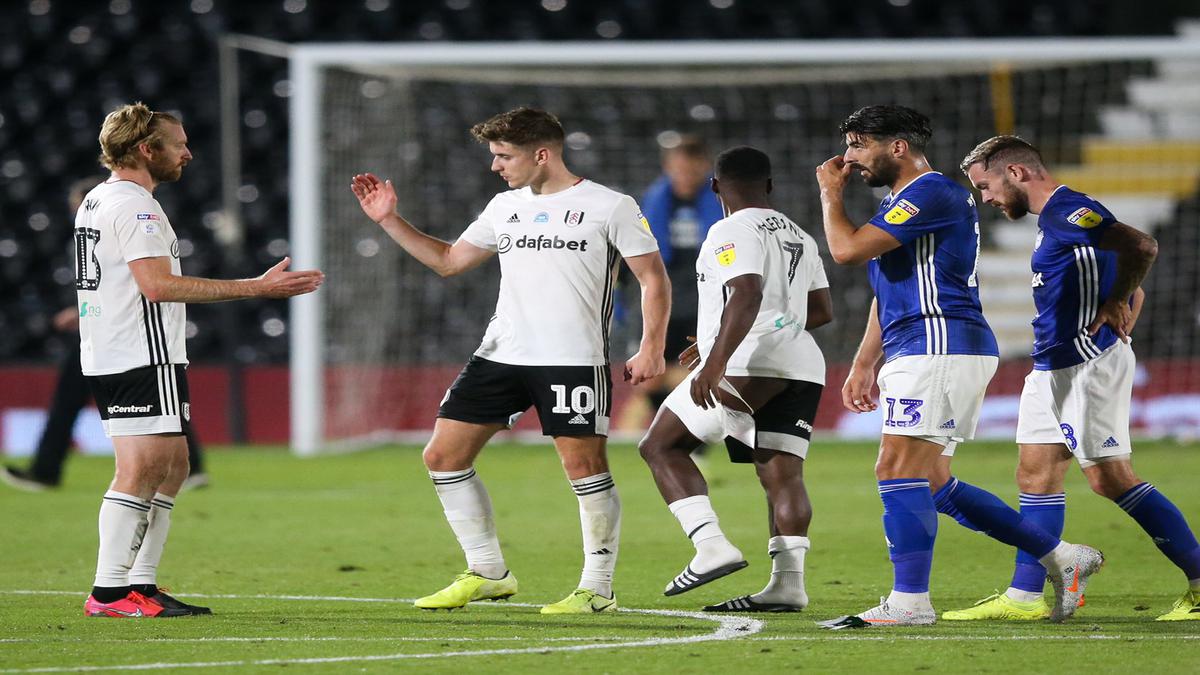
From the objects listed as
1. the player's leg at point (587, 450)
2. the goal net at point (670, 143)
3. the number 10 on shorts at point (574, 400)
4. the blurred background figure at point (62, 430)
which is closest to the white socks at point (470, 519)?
the player's leg at point (587, 450)

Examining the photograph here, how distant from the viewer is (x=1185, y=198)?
1628 centimetres

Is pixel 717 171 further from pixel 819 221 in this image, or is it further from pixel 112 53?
pixel 112 53

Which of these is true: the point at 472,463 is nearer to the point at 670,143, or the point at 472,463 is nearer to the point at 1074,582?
the point at 1074,582

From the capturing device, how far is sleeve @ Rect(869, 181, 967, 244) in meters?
5.17

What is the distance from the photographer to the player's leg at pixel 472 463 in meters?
5.75

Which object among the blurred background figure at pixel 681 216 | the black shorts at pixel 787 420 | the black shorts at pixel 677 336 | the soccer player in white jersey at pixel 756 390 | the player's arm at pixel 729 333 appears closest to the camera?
the player's arm at pixel 729 333

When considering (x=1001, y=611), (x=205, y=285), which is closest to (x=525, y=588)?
(x=205, y=285)

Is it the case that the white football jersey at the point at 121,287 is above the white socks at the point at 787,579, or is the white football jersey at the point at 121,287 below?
above

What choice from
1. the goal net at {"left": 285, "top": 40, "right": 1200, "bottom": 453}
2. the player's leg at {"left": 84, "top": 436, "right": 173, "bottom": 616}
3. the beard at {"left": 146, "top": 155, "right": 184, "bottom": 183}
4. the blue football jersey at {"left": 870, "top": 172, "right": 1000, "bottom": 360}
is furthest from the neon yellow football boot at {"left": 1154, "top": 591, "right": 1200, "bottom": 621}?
the goal net at {"left": 285, "top": 40, "right": 1200, "bottom": 453}

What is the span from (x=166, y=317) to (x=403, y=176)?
10.1 metres

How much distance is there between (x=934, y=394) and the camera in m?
5.18

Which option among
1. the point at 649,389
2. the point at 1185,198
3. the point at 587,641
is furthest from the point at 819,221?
the point at 587,641

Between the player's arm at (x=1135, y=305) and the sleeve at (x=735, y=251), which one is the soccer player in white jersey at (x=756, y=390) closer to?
the sleeve at (x=735, y=251)

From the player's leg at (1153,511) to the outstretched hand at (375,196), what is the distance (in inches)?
105
